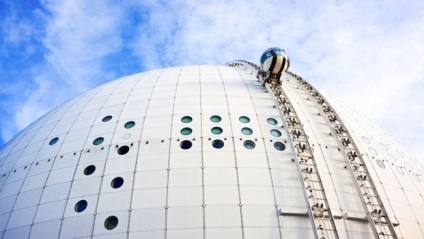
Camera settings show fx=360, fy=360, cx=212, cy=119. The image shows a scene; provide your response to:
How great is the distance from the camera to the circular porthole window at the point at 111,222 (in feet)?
47.5

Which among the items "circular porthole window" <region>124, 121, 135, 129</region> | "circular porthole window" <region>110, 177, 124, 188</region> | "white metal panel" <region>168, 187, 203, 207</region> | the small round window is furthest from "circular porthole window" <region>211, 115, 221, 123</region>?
the small round window

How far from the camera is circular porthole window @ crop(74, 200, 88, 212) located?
15344 mm

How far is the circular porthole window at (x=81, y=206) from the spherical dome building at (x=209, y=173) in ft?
0.30

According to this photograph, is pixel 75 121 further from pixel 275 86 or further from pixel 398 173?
pixel 398 173

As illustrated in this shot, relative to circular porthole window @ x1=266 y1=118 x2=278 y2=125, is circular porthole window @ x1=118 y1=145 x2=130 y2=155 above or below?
below

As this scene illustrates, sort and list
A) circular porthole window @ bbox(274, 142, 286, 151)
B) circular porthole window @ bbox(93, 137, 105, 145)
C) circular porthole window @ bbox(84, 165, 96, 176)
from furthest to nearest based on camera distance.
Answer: circular porthole window @ bbox(93, 137, 105, 145)
circular porthole window @ bbox(274, 142, 286, 151)
circular porthole window @ bbox(84, 165, 96, 176)

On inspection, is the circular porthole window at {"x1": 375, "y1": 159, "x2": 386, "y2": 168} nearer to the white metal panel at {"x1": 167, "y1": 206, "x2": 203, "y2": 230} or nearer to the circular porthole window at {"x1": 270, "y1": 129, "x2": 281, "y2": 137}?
the circular porthole window at {"x1": 270, "y1": 129, "x2": 281, "y2": 137}

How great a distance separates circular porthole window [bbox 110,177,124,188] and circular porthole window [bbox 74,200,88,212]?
4.43 ft

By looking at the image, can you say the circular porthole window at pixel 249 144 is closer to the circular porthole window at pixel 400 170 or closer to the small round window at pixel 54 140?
the circular porthole window at pixel 400 170

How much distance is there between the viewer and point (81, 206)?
15.5 m

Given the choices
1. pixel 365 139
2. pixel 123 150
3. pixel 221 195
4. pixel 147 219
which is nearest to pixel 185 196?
pixel 221 195

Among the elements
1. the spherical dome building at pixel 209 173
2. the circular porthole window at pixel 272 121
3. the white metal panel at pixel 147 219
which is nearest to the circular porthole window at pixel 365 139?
the spherical dome building at pixel 209 173

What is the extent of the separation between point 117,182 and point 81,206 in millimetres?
1774

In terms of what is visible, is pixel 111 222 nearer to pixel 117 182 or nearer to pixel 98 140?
pixel 117 182
